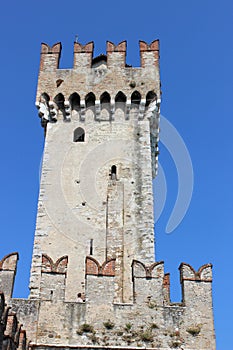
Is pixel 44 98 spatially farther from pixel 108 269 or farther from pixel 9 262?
pixel 108 269

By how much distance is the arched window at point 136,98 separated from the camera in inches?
815

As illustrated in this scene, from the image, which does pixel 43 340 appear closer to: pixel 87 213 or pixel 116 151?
pixel 87 213

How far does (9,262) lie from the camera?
1394 centimetres

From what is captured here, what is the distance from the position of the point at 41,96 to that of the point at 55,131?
1.71 m

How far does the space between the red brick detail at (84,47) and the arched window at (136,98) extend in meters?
3.05

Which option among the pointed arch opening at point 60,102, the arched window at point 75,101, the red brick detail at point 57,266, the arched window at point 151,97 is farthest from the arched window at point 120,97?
the red brick detail at point 57,266

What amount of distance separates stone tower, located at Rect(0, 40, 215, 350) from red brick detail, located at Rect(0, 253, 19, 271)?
0.03m

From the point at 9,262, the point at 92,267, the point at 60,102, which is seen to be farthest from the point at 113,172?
the point at 9,262

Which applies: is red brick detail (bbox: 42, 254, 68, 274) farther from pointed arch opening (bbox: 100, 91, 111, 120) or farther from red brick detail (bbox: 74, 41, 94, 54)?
red brick detail (bbox: 74, 41, 94, 54)

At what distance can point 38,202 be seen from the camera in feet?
59.4

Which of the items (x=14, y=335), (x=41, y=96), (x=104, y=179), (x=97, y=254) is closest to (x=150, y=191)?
(x=104, y=179)

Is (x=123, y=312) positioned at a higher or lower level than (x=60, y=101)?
lower

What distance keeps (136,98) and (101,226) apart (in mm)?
6041

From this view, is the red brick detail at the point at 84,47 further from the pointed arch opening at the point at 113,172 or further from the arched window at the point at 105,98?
the pointed arch opening at the point at 113,172
